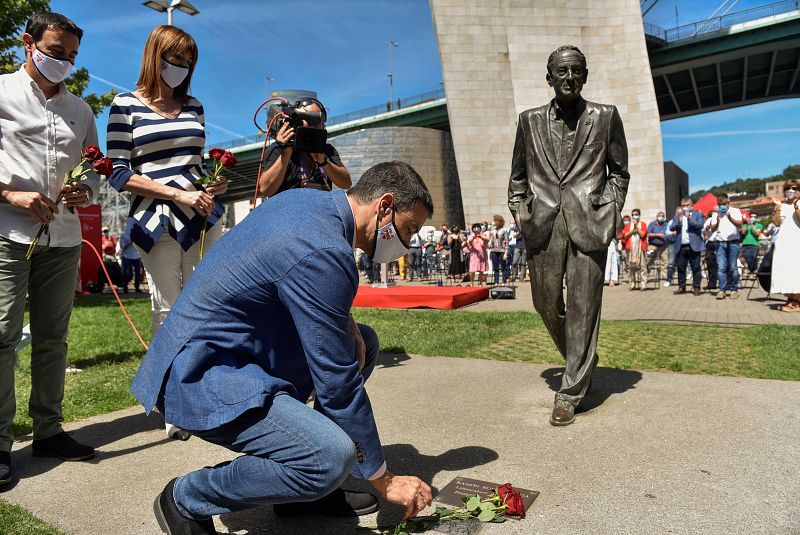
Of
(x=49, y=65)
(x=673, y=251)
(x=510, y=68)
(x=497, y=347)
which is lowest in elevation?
(x=497, y=347)

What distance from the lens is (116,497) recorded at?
278 cm

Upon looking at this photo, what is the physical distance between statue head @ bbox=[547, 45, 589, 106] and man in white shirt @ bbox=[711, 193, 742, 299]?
33.7 feet

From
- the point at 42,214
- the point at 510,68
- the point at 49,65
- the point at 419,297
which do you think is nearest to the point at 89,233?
the point at 419,297

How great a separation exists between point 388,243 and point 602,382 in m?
3.23

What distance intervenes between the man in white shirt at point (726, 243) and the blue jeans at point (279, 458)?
12668 mm

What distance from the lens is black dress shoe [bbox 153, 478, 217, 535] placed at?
2168mm

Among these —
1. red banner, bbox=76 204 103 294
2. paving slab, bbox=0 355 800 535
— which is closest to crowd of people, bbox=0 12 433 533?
paving slab, bbox=0 355 800 535

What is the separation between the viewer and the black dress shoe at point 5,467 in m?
2.91

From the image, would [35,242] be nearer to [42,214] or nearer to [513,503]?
[42,214]

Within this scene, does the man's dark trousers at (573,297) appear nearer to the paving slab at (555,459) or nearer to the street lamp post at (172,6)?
the paving slab at (555,459)

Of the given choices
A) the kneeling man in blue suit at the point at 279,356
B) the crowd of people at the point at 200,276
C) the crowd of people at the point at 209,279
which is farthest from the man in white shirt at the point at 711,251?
the kneeling man in blue suit at the point at 279,356

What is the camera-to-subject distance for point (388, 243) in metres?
2.25

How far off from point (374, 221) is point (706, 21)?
142 feet

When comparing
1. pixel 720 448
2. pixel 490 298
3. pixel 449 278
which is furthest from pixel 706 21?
pixel 720 448
